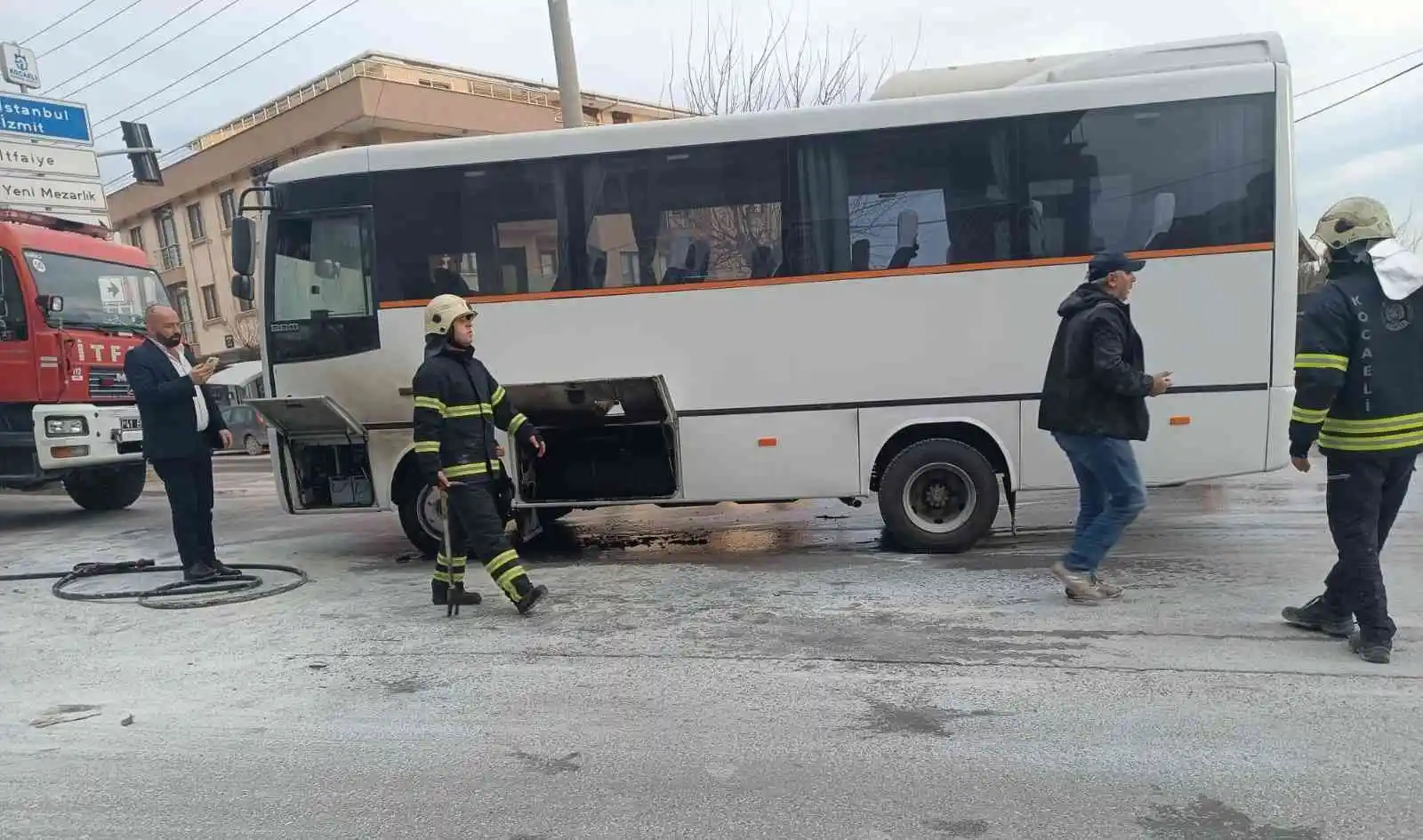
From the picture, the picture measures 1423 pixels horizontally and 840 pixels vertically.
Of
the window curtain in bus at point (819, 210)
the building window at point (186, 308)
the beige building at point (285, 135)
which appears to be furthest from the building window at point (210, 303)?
the window curtain in bus at point (819, 210)

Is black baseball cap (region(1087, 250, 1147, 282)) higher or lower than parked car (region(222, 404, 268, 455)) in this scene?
higher

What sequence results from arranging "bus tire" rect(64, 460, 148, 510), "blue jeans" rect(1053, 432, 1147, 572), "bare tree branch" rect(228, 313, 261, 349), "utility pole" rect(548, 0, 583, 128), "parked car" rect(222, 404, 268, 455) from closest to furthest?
"blue jeans" rect(1053, 432, 1147, 572), "utility pole" rect(548, 0, 583, 128), "bus tire" rect(64, 460, 148, 510), "parked car" rect(222, 404, 268, 455), "bare tree branch" rect(228, 313, 261, 349)

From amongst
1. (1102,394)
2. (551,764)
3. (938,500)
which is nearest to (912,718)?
(551,764)

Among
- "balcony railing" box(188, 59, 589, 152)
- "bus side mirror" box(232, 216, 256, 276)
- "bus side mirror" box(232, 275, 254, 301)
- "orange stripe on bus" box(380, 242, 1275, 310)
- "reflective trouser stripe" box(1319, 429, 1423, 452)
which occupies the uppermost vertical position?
"balcony railing" box(188, 59, 589, 152)

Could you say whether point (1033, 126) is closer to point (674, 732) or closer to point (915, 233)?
point (915, 233)

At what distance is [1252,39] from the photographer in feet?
18.5

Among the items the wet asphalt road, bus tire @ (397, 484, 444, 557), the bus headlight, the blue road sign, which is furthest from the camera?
the blue road sign

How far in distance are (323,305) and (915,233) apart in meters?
4.54

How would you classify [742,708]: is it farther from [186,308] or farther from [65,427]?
[186,308]

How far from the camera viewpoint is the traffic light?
1394 centimetres

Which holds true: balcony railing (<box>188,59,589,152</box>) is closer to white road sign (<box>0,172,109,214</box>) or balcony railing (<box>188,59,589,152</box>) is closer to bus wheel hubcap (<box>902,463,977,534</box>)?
white road sign (<box>0,172,109,214</box>)

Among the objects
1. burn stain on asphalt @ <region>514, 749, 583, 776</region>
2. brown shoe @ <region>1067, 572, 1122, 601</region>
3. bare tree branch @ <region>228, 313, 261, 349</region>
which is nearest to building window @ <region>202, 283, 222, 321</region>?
bare tree branch @ <region>228, 313, 261, 349</region>

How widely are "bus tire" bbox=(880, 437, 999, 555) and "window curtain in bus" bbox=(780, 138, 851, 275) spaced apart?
1.49 metres

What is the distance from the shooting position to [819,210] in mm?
5926
